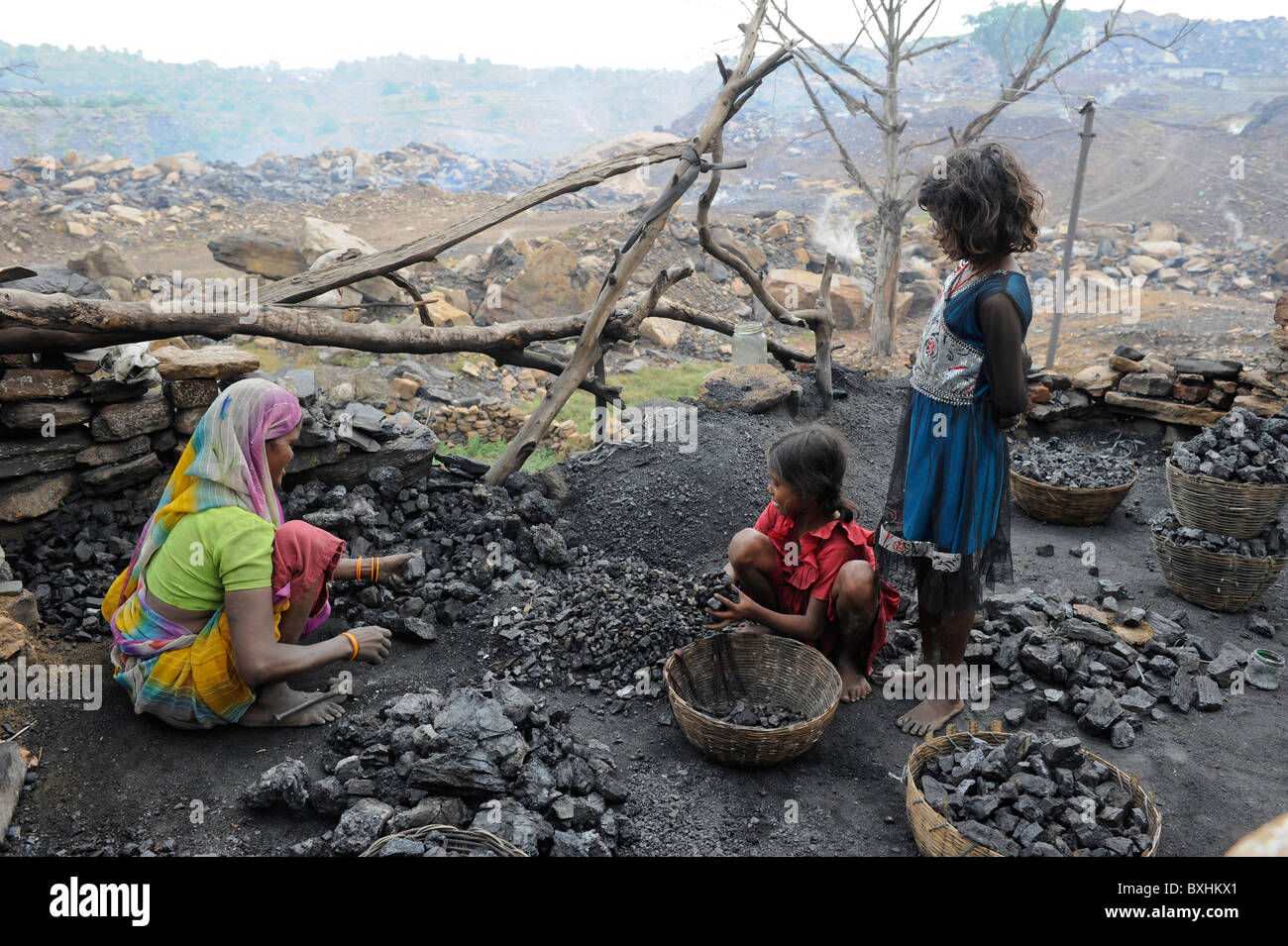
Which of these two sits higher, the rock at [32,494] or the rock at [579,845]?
the rock at [32,494]

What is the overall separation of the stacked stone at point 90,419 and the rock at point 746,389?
3552 mm

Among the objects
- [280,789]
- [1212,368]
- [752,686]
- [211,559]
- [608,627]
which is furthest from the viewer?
[1212,368]

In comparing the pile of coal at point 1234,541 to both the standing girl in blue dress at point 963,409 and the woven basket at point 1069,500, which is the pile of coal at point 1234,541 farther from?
the standing girl in blue dress at point 963,409

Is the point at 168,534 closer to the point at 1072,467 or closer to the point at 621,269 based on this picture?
the point at 621,269

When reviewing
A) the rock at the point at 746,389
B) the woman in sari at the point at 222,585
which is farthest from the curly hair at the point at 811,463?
the rock at the point at 746,389

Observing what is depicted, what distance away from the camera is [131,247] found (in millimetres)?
17109

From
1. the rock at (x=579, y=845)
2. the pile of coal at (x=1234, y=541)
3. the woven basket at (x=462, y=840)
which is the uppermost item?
the pile of coal at (x=1234, y=541)

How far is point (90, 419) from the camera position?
3973 millimetres

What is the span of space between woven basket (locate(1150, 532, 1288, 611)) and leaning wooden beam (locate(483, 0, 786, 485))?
3.41 meters

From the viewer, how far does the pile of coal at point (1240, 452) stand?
4270 mm

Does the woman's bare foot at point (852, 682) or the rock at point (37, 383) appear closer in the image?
the woman's bare foot at point (852, 682)

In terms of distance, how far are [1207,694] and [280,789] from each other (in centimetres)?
353

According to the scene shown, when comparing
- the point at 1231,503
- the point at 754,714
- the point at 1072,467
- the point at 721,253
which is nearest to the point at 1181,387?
the point at 1072,467

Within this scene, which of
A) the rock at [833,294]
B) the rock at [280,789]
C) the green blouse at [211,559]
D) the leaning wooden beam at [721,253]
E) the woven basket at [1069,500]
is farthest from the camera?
the rock at [833,294]
